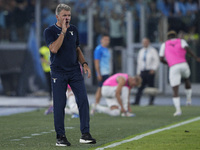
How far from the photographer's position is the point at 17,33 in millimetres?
25641

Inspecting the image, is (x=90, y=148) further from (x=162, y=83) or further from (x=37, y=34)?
(x=37, y=34)

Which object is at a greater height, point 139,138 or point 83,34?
point 83,34

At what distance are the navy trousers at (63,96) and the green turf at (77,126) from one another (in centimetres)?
30

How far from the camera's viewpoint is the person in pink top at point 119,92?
562 inches

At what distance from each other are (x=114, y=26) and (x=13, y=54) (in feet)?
12.6

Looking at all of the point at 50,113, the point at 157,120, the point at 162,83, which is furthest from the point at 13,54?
the point at 157,120

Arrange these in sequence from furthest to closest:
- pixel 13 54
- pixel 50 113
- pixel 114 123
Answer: pixel 13 54
pixel 50 113
pixel 114 123

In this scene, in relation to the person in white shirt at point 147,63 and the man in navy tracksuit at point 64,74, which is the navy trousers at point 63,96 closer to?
the man in navy tracksuit at point 64,74

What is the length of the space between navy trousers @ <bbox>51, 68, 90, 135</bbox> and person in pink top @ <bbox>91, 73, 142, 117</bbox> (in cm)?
507

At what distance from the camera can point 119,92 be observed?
14211mm

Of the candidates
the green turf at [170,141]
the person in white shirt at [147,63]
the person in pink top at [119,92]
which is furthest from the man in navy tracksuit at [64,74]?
the person in white shirt at [147,63]

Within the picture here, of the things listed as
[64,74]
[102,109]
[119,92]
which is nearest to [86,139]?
[64,74]

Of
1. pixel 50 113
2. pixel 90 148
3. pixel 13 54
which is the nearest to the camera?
pixel 90 148

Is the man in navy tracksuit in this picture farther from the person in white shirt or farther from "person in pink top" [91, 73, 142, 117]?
the person in white shirt
